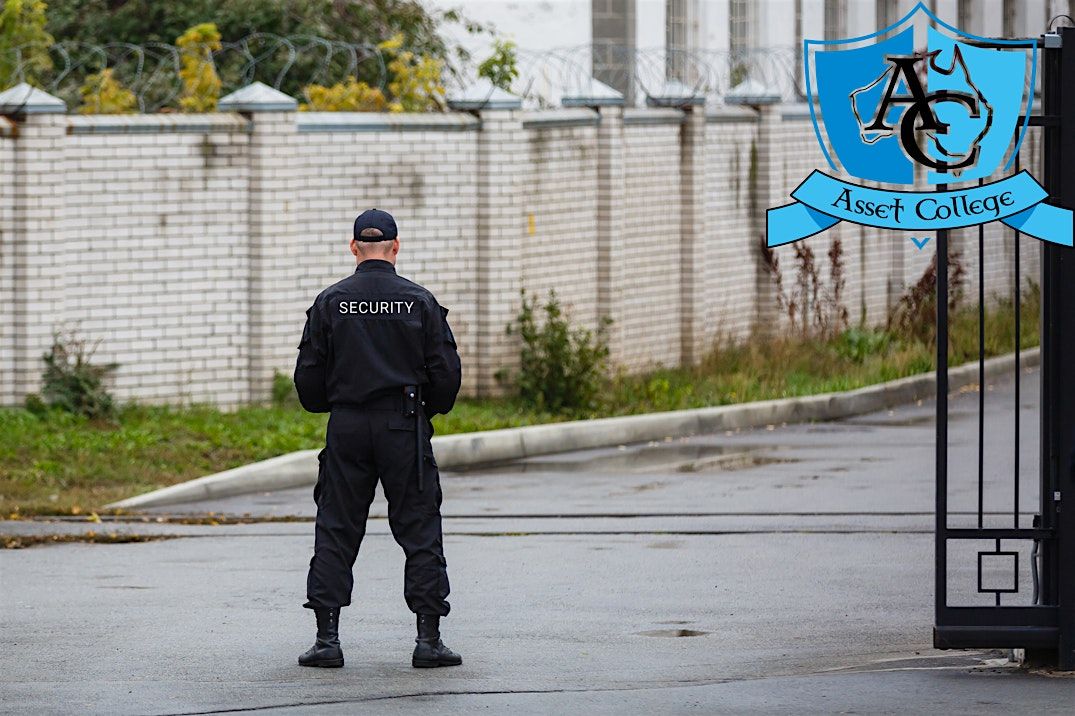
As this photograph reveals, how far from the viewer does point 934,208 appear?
7.25 metres

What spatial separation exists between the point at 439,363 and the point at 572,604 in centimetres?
203

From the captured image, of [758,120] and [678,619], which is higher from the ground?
[758,120]

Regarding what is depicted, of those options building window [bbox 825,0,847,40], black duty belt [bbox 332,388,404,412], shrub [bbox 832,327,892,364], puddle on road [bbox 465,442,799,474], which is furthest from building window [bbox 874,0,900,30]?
black duty belt [bbox 332,388,404,412]

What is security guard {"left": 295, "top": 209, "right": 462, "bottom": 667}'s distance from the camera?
7676 millimetres

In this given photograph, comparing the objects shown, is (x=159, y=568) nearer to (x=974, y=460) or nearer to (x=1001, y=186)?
(x=1001, y=186)

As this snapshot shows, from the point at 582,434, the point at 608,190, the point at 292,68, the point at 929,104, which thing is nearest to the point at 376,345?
the point at 929,104

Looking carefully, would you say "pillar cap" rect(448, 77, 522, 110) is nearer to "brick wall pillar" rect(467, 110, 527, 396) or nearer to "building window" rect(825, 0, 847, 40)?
"brick wall pillar" rect(467, 110, 527, 396)

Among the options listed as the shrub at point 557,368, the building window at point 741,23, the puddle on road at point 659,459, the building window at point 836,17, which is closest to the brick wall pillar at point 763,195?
the shrub at point 557,368

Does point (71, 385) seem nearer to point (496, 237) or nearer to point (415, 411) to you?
point (496, 237)

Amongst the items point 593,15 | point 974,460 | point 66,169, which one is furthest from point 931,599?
point 593,15

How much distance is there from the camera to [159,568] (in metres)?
10.5

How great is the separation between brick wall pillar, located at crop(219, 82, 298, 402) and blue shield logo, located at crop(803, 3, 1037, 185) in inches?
360

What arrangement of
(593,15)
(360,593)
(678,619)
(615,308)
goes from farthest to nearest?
(593,15), (615,308), (360,593), (678,619)

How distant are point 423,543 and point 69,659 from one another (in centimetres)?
152
